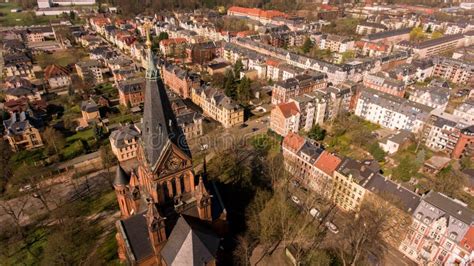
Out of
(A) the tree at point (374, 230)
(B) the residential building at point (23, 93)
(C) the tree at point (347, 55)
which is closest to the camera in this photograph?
(A) the tree at point (374, 230)

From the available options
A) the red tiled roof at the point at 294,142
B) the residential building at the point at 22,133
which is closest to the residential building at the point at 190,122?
the red tiled roof at the point at 294,142

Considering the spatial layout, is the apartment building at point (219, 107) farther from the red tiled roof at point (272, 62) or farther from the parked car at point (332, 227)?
the parked car at point (332, 227)

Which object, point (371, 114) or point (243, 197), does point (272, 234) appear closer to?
point (243, 197)

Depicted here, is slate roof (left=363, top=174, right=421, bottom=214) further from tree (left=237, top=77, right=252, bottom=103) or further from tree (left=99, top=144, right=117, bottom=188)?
tree (left=237, top=77, right=252, bottom=103)

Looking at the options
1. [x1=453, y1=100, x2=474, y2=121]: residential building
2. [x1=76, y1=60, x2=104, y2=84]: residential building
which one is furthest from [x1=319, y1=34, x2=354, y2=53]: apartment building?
[x1=76, y1=60, x2=104, y2=84]: residential building

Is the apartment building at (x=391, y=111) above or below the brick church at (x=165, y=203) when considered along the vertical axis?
below

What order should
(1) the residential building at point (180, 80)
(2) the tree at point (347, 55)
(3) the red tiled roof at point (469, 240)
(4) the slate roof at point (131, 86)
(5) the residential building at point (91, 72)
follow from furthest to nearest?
(2) the tree at point (347, 55) → (5) the residential building at point (91, 72) → (1) the residential building at point (180, 80) → (4) the slate roof at point (131, 86) → (3) the red tiled roof at point (469, 240)

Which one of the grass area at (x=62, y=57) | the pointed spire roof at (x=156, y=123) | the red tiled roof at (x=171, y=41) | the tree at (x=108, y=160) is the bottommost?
the tree at (x=108, y=160)
